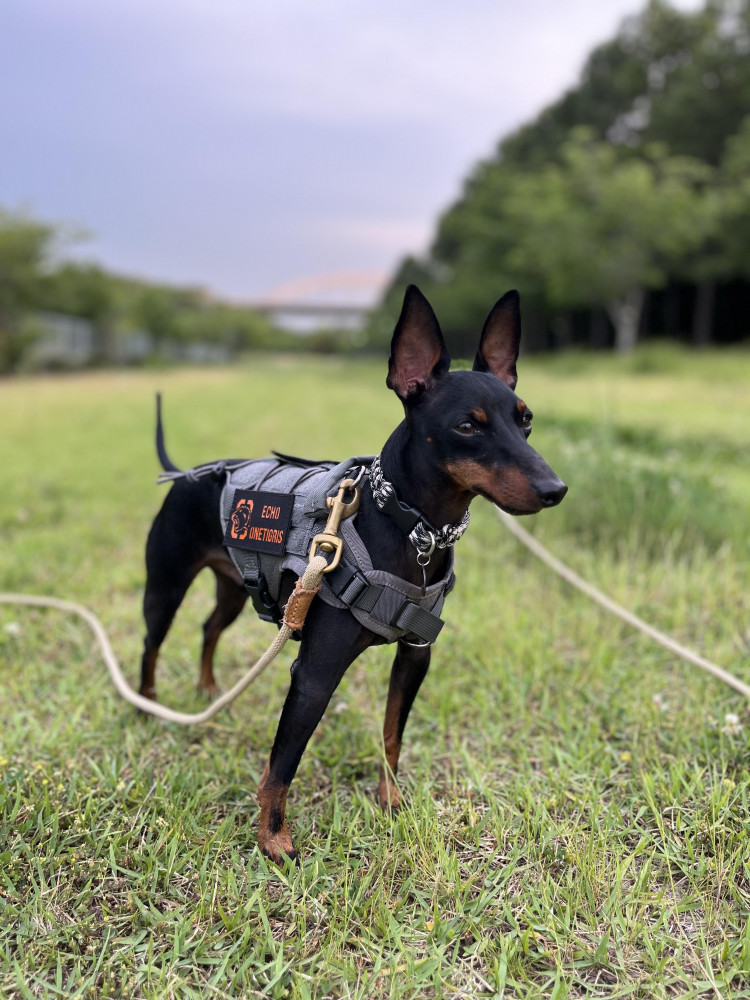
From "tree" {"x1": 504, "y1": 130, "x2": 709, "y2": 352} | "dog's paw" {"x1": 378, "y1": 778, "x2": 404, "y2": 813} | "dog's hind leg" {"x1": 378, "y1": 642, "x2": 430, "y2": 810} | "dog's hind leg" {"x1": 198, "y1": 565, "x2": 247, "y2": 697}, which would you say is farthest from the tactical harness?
"tree" {"x1": 504, "y1": 130, "x2": 709, "y2": 352}

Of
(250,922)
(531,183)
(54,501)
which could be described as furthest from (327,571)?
(531,183)

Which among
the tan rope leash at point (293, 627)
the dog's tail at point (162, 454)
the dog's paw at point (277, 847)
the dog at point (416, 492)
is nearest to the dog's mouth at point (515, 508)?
the dog at point (416, 492)

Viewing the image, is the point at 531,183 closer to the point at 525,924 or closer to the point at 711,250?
the point at 711,250

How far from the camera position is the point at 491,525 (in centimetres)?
548

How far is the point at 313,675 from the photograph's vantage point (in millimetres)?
1913

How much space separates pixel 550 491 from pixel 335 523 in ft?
1.95

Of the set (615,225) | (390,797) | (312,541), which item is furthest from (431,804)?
(615,225)

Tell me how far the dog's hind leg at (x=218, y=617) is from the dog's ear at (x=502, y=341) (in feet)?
3.97

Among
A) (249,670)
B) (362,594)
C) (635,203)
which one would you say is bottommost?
(249,670)

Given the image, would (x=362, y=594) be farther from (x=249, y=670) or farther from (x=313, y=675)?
(x=249, y=670)

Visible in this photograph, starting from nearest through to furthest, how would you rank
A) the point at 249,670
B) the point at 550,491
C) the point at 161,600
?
the point at 550,491, the point at 161,600, the point at 249,670

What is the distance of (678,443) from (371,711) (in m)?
6.51

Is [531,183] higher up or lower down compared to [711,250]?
higher up

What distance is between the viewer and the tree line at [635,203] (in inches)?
1154
